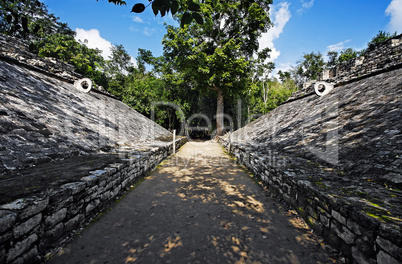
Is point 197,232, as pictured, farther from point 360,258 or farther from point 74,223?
point 360,258

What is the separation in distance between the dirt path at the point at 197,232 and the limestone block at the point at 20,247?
1.42 feet

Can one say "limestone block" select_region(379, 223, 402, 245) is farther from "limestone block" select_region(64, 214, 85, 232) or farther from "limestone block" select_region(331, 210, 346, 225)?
"limestone block" select_region(64, 214, 85, 232)

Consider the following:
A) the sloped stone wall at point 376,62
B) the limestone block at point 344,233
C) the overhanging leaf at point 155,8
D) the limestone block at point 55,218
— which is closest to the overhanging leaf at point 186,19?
the overhanging leaf at point 155,8

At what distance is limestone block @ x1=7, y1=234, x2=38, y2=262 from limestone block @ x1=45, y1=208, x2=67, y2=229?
19 cm

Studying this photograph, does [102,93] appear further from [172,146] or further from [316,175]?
[316,175]

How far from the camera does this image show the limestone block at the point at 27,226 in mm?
1708

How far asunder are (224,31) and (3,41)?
18278 millimetres

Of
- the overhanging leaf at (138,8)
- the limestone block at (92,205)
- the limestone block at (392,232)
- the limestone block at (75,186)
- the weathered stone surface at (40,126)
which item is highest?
the overhanging leaf at (138,8)

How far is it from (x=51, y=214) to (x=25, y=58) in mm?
9146

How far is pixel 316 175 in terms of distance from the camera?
3.18 meters

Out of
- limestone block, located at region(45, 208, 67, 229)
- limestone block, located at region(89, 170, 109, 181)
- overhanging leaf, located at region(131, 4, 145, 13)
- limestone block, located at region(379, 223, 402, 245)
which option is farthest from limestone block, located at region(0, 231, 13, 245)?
limestone block, located at region(379, 223, 402, 245)

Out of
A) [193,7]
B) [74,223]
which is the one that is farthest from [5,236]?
[193,7]

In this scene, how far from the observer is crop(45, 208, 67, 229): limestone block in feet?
6.95

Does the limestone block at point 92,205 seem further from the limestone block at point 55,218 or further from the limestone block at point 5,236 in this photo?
the limestone block at point 5,236
